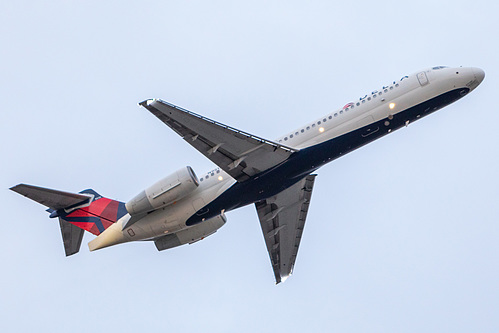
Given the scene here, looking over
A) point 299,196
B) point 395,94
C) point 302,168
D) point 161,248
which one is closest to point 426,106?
point 395,94

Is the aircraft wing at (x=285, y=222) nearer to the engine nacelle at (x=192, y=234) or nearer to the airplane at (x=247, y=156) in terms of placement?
the airplane at (x=247, y=156)

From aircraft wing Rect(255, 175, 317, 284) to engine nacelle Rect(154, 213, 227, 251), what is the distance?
2987 mm

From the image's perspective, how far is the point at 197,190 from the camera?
39719mm

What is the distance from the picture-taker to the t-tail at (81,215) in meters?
42.6

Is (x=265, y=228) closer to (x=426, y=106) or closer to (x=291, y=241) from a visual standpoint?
(x=291, y=241)

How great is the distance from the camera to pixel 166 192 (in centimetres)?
3819

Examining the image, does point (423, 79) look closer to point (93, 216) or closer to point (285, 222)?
point (285, 222)

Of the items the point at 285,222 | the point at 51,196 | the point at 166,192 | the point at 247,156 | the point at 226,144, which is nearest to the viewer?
the point at 226,144

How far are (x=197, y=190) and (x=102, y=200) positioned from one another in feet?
24.9

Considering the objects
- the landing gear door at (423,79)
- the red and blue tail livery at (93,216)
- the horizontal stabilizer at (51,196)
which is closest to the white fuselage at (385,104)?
the landing gear door at (423,79)

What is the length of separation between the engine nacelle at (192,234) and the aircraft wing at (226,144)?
5165 millimetres

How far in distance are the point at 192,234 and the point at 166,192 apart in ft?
17.3

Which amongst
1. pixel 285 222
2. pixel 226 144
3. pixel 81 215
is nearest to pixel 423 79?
pixel 226 144

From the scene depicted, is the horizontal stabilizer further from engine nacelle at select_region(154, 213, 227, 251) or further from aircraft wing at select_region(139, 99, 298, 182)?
aircraft wing at select_region(139, 99, 298, 182)
